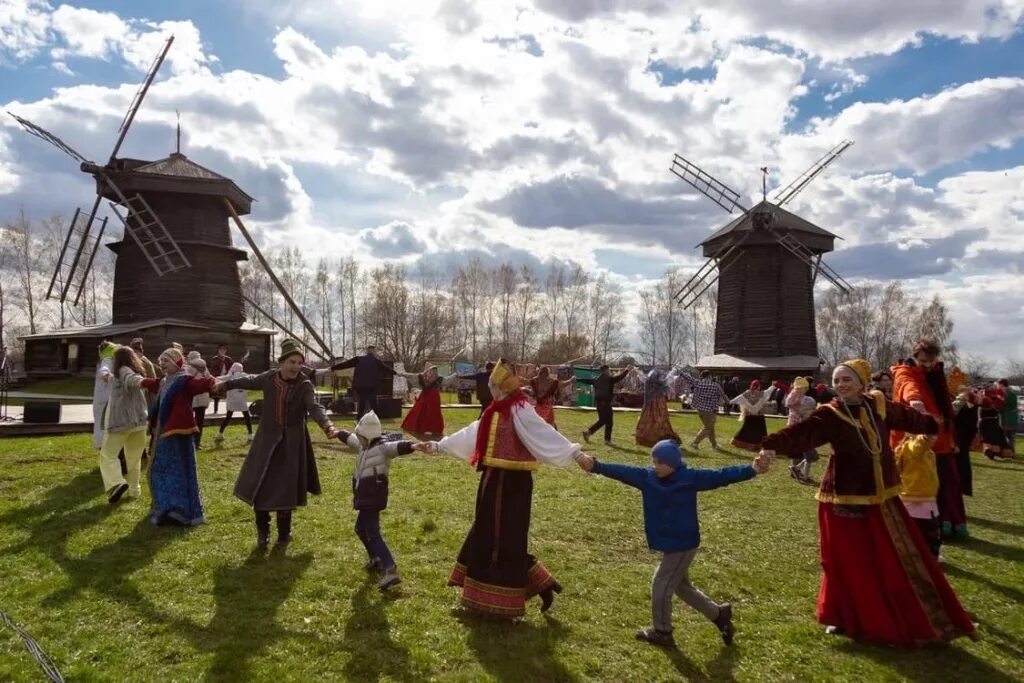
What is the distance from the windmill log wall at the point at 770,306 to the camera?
39.7 metres

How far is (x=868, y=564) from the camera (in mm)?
5070

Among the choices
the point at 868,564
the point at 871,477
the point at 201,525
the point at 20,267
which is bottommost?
the point at 201,525

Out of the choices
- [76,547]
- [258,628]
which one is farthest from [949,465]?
[76,547]

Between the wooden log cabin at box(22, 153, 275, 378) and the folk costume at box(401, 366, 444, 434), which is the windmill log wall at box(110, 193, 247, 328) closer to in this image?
the wooden log cabin at box(22, 153, 275, 378)

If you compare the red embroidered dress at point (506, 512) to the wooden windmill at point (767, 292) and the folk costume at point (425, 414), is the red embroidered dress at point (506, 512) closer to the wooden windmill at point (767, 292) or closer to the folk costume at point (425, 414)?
the folk costume at point (425, 414)

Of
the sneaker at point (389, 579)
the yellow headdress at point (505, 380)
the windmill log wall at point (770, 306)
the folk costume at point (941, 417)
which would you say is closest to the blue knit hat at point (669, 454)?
the yellow headdress at point (505, 380)

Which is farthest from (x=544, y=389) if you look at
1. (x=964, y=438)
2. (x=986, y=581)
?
(x=986, y=581)

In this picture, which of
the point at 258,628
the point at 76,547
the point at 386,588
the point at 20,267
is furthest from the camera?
the point at 20,267

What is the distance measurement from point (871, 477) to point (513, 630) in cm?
290

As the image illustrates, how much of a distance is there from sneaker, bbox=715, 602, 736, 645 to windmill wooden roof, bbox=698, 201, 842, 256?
126 feet

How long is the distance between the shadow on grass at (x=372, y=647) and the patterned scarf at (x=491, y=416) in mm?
1390

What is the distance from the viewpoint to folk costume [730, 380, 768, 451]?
1359cm

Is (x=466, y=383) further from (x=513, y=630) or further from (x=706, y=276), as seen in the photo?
(x=513, y=630)

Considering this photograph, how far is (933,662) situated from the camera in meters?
4.75
